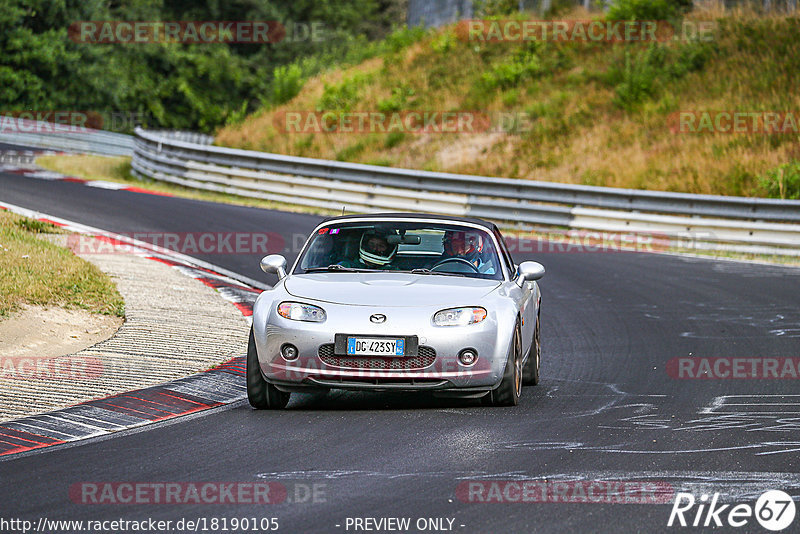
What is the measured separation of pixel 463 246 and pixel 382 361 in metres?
1.68

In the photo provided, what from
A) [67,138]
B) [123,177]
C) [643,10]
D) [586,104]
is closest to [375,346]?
[586,104]

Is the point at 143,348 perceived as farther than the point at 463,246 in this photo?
Yes

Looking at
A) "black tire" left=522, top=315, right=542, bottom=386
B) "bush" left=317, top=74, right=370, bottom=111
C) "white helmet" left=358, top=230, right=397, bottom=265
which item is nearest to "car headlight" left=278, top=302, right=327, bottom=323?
"white helmet" left=358, top=230, right=397, bottom=265

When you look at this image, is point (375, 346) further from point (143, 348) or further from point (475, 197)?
point (475, 197)

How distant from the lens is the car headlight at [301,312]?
825cm

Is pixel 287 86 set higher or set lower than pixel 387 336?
higher

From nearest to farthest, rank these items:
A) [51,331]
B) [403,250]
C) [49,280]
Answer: [403,250], [51,331], [49,280]

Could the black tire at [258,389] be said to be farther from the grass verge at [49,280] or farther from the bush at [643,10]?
the bush at [643,10]

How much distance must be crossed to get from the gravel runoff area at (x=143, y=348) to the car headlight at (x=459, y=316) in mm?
2359

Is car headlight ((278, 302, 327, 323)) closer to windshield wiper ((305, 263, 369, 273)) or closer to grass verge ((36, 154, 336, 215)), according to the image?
windshield wiper ((305, 263, 369, 273))

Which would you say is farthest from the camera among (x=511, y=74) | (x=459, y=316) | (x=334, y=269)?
(x=511, y=74)

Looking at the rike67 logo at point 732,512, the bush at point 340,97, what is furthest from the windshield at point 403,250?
the bush at point 340,97

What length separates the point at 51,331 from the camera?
10797 mm

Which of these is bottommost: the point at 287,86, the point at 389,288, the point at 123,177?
the point at 123,177
